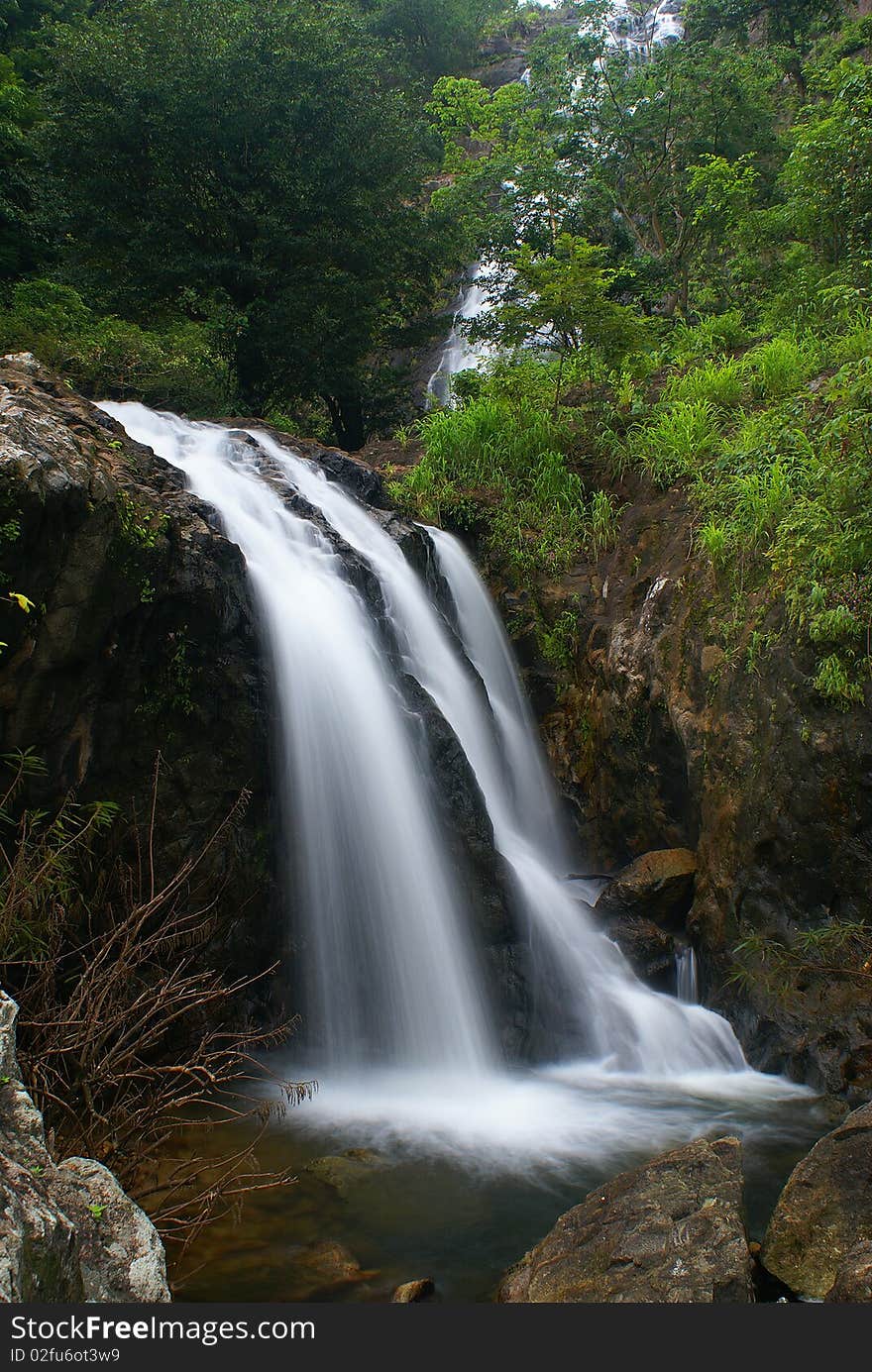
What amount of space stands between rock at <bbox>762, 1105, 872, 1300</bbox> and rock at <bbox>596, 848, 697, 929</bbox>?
3.07 metres

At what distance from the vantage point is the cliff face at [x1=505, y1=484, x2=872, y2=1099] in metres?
5.88

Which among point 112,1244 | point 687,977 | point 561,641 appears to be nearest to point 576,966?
point 687,977

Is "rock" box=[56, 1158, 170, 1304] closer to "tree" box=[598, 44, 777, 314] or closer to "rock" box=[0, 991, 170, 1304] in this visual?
"rock" box=[0, 991, 170, 1304]

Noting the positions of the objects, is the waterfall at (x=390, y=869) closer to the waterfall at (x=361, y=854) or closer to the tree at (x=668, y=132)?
the waterfall at (x=361, y=854)

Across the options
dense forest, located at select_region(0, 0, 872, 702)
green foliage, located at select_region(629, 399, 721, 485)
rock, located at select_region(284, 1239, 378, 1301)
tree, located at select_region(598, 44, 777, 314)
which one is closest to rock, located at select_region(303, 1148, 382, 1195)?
rock, located at select_region(284, 1239, 378, 1301)

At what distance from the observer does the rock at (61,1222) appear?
7.09 ft

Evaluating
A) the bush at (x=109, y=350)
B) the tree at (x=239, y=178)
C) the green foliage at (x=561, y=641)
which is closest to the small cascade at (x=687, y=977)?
the green foliage at (x=561, y=641)

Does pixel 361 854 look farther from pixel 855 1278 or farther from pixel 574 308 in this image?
pixel 574 308

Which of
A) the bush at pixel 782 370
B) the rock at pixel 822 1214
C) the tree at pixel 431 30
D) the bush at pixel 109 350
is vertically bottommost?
the rock at pixel 822 1214

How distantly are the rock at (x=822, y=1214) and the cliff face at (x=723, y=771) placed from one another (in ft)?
5.78

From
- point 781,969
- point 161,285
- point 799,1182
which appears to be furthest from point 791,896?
point 161,285

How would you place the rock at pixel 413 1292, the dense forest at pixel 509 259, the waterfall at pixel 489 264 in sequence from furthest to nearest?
the waterfall at pixel 489 264 → the dense forest at pixel 509 259 → the rock at pixel 413 1292

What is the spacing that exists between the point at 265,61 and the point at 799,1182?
16645mm

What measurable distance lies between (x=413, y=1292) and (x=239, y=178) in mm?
15238
